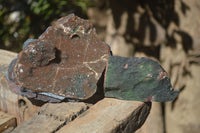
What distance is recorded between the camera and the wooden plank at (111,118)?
1.33 m

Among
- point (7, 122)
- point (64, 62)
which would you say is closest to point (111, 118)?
point (64, 62)

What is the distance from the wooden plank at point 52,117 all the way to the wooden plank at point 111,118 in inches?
1.4

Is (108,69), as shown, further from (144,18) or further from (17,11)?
(17,11)

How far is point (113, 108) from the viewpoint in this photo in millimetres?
1481

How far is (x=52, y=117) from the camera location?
144 cm

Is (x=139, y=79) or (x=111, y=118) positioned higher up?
(x=139, y=79)

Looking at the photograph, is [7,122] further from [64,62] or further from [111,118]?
[111,118]

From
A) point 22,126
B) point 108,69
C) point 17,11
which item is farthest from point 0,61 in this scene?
point 17,11

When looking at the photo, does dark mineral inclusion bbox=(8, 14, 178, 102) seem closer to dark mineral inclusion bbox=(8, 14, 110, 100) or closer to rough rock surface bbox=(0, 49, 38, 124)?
dark mineral inclusion bbox=(8, 14, 110, 100)

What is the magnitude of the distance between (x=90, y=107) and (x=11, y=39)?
2300mm

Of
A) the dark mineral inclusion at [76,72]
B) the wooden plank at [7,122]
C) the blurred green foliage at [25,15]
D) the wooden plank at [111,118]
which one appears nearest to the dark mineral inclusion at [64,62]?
the dark mineral inclusion at [76,72]

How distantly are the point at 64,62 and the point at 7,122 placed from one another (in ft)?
1.81

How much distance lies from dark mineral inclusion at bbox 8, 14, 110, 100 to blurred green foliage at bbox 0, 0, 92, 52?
181cm

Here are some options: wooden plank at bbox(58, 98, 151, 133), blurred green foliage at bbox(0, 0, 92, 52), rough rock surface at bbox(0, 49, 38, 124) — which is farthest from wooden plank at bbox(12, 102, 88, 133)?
blurred green foliage at bbox(0, 0, 92, 52)
